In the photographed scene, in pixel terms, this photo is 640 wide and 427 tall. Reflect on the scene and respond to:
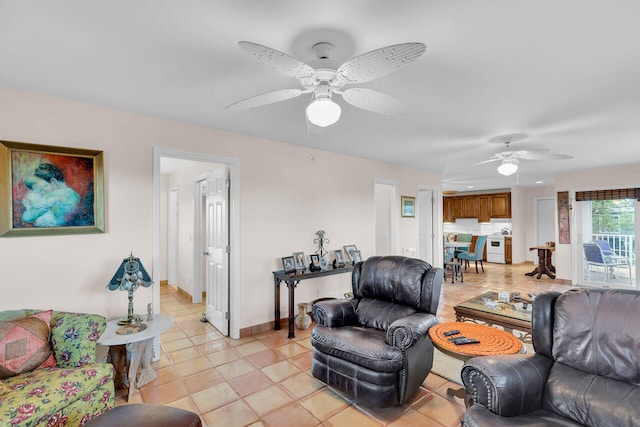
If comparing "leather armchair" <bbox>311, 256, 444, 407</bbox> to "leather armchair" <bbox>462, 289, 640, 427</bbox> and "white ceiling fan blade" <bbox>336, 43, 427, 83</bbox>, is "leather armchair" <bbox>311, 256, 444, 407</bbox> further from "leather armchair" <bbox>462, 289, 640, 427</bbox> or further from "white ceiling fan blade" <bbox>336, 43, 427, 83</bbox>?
"white ceiling fan blade" <bbox>336, 43, 427, 83</bbox>

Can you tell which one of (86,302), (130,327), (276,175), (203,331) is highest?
(276,175)

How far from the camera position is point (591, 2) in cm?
143

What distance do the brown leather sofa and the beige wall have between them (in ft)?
4.91

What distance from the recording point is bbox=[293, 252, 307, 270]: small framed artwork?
4.00 metres

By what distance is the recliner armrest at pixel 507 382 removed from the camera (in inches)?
57.4

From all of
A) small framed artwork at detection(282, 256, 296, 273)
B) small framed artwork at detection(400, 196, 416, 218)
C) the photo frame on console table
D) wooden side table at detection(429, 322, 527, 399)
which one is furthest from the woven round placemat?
small framed artwork at detection(400, 196, 416, 218)

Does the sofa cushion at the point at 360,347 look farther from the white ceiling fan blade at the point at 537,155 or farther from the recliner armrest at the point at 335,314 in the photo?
the white ceiling fan blade at the point at 537,155

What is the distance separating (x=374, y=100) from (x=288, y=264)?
8.29 feet

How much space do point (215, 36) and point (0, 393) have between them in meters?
2.18

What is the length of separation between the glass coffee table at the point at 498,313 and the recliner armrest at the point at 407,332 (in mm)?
963

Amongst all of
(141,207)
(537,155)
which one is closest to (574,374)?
(537,155)

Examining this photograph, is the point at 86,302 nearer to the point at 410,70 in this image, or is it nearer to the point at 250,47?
the point at 250,47

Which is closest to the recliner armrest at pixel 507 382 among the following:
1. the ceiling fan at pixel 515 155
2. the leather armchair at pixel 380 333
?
the leather armchair at pixel 380 333

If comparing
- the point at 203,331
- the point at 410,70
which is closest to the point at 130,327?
the point at 203,331
